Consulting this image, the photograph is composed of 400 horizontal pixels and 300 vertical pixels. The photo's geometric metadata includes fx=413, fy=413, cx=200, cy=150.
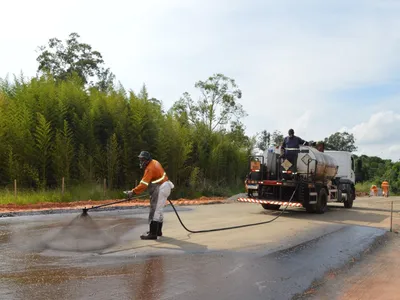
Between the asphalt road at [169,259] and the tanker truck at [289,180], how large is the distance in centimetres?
297

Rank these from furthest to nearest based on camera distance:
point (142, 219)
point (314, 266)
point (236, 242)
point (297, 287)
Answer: point (142, 219)
point (236, 242)
point (314, 266)
point (297, 287)

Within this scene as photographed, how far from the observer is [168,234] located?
9.12 metres

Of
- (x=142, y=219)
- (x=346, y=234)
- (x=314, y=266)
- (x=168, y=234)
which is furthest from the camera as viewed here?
(x=142, y=219)

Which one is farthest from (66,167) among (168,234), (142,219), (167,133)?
(168,234)

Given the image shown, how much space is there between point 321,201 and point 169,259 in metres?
9.90

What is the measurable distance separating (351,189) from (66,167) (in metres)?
12.9

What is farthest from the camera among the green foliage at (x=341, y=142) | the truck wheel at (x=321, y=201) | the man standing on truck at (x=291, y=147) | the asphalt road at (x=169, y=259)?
the green foliage at (x=341, y=142)

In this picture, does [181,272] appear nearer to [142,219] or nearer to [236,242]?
[236,242]

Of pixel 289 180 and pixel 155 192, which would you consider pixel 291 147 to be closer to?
pixel 289 180

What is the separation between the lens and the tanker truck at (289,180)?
46.2ft

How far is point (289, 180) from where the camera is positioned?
14.1m

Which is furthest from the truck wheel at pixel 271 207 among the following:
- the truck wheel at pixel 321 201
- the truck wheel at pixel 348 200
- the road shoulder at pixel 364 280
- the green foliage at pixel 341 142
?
the green foliage at pixel 341 142

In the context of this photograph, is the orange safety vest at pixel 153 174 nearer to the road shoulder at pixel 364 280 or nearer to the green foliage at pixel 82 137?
the road shoulder at pixel 364 280

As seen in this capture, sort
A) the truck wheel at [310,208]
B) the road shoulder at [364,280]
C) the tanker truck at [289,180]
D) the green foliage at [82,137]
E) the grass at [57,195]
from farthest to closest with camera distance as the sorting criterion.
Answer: the green foliage at [82,137] → the grass at [57,195] → the truck wheel at [310,208] → the tanker truck at [289,180] → the road shoulder at [364,280]
